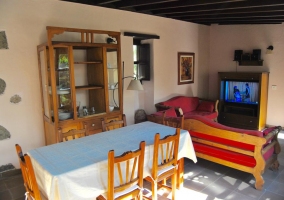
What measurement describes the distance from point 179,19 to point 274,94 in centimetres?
295

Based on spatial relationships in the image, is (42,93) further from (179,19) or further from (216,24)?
(216,24)

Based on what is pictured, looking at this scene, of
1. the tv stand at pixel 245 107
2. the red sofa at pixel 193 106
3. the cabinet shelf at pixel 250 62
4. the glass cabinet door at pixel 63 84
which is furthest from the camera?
the cabinet shelf at pixel 250 62

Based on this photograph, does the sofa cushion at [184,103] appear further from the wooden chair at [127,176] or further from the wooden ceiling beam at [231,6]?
the wooden chair at [127,176]

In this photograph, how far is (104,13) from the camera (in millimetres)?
4145

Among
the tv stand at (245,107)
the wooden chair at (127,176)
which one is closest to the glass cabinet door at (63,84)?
the wooden chair at (127,176)

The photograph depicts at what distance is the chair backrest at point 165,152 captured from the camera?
90.2 inches

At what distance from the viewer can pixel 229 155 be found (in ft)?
10.6

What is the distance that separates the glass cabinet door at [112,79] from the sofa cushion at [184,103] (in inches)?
59.1

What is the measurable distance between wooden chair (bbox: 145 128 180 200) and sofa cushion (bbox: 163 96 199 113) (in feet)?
8.68

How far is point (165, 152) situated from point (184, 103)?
3.12m

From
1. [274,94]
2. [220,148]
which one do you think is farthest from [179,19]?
[220,148]

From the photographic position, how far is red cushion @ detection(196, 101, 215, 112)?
5.66 m

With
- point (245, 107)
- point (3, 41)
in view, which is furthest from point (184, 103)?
point (3, 41)

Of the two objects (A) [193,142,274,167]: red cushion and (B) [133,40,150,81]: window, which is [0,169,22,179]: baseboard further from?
(B) [133,40,150,81]: window
